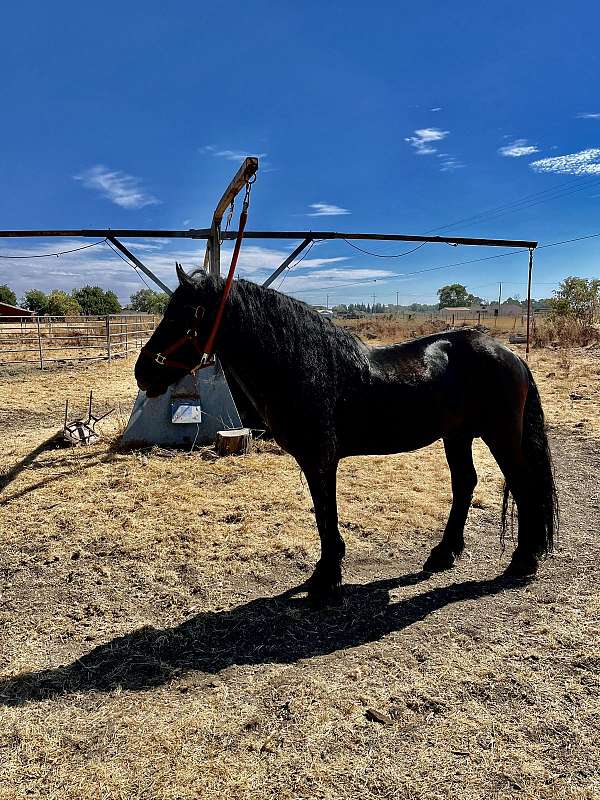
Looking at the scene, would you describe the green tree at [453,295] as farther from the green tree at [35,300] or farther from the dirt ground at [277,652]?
the dirt ground at [277,652]

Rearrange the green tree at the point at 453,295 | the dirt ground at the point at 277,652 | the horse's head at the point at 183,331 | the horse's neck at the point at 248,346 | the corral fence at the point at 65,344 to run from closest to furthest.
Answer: the dirt ground at the point at 277,652, the horse's head at the point at 183,331, the horse's neck at the point at 248,346, the corral fence at the point at 65,344, the green tree at the point at 453,295

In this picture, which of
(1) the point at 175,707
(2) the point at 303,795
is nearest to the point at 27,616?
(1) the point at 175,707

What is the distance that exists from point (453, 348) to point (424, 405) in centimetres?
59

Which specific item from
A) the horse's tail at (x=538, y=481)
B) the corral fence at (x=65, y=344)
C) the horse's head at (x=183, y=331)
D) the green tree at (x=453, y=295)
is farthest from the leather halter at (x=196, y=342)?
the green tree at (x=453, y=295)

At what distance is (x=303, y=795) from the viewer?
1967 mm

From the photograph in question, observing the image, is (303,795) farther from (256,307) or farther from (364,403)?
(256,307)

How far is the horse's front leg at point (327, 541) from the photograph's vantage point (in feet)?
11.1

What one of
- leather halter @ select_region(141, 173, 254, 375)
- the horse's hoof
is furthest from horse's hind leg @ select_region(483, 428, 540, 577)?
leather halter @ select_region(141, 173, 254, 375)

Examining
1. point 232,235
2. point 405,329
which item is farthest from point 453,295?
point 232,235

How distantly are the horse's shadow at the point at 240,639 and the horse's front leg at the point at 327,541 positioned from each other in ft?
0.41

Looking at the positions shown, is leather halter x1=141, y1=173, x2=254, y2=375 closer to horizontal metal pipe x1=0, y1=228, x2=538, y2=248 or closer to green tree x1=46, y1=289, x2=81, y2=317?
horizontal metal pipe x1=0, y1=228, x2=538, y2=248

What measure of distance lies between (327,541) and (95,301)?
201 ft

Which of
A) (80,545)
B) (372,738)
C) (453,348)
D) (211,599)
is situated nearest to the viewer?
(372,738)

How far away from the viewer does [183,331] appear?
3133 mm
